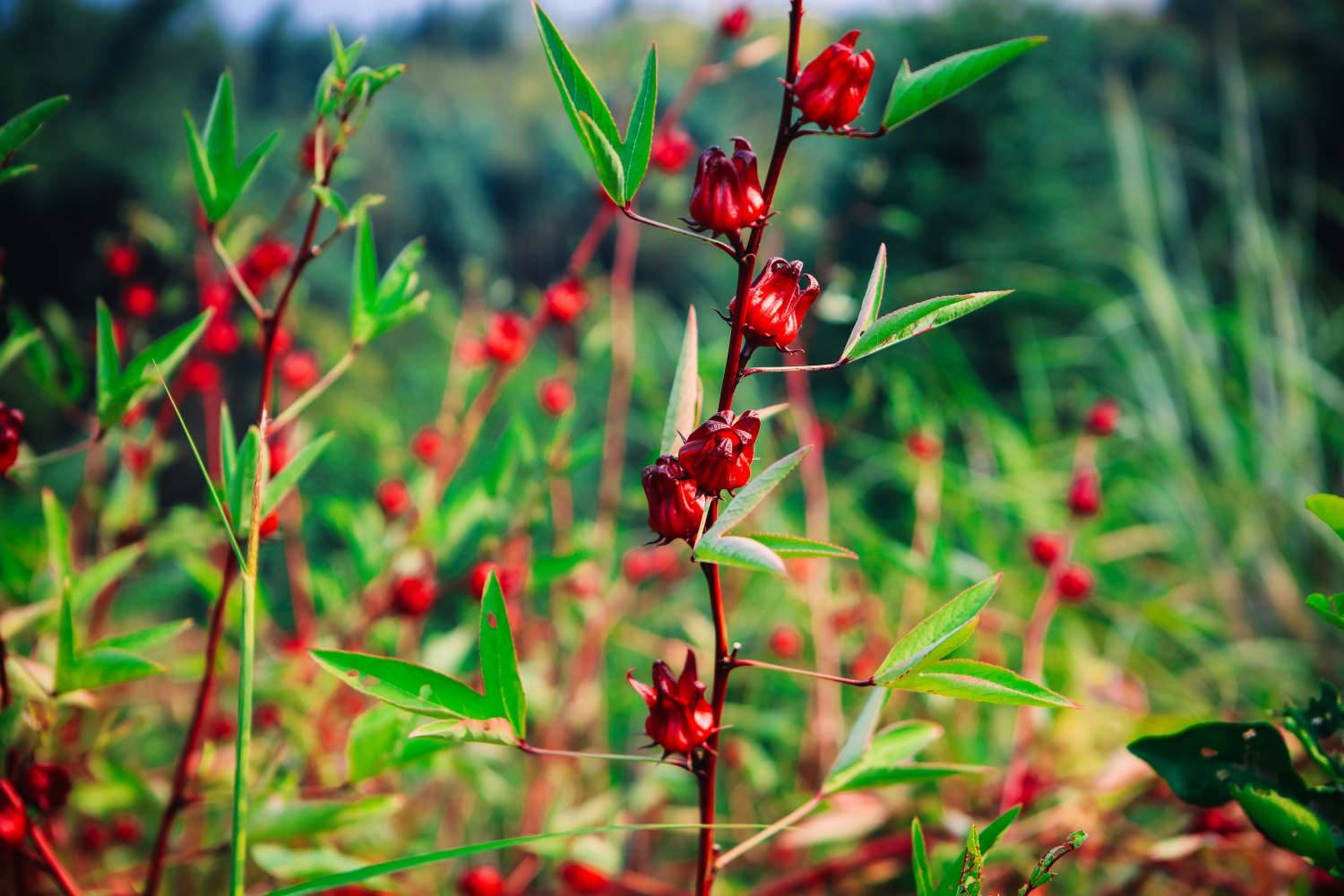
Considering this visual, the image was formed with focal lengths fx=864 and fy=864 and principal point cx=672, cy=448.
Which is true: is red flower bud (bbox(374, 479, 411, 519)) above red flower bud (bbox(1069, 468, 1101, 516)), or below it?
below

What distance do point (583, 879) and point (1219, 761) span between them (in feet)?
0.92

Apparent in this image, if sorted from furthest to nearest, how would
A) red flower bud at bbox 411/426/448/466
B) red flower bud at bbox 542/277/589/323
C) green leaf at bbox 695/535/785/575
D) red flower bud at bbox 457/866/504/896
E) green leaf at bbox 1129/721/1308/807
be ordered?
red flower bud at bbox 411/426/448/466, red flower bud at bbox 542/277/589/323, red flower bud at bbox 457/866/504/896, green leaf at bbox 1129/721/1308/807, green leaf at bbox 695/535/785/575

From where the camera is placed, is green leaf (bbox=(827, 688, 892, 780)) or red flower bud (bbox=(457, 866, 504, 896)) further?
red flower bud (bbox=(457, 866, 504, 896))

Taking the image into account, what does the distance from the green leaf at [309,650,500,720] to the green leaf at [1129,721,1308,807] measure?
204mm

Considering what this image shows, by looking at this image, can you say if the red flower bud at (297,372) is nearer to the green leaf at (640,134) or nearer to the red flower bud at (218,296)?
the red flower bud at (218,296)

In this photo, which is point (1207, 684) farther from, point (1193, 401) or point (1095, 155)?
point (1095, 155)

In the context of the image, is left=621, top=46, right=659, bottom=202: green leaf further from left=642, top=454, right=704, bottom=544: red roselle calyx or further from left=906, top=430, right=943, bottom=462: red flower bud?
left=906, top=430, right=943, bottom=462: red flower bud

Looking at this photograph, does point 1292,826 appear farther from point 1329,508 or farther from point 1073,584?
point 1073,584

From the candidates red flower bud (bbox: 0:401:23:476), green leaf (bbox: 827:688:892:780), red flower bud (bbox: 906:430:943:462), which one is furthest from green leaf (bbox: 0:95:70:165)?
red flower bud (bbox: 906:430:943:462)

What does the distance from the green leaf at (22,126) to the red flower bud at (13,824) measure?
0.18 meters

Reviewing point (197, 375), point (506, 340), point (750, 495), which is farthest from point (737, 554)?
point (197, 375)

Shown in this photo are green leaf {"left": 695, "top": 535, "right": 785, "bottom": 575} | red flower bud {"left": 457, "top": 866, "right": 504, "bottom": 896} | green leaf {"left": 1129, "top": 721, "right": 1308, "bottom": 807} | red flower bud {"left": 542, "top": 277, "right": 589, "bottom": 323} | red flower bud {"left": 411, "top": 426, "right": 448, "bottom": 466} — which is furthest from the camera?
red flower bud {"left": 411, "top": 426, "right": 448, "bottom": 466}

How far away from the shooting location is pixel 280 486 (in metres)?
0.26

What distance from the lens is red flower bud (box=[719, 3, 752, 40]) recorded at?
0.54m
